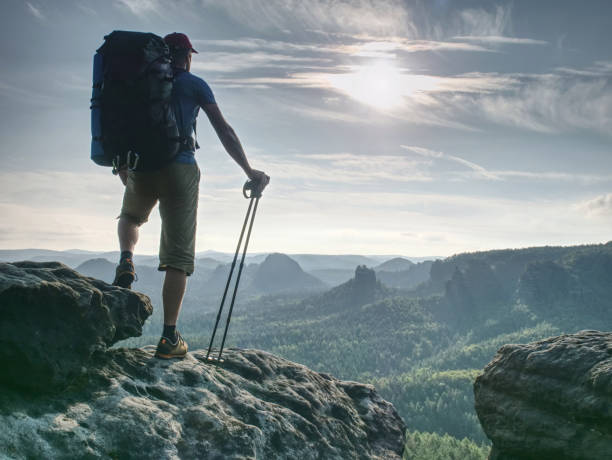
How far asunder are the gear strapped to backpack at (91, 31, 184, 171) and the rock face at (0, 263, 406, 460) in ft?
6.04

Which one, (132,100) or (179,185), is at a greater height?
(132,100)

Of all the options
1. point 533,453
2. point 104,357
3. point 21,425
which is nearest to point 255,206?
point 104,357

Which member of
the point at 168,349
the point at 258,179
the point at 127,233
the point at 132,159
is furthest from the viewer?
the point at 258,179

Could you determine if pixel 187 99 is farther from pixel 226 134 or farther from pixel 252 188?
pixel 252 188

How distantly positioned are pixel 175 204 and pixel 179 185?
0.96 feet

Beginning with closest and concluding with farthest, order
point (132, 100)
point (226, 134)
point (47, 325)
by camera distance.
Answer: point (47, 325), point (132, 100), point (226, 134)

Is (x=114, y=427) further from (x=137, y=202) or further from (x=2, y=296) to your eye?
(x=137, y=202)

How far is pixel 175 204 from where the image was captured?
5953 mm

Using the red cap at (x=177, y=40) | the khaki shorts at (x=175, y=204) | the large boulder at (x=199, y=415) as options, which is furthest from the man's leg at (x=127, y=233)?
the red cap at (x=177, y=40)

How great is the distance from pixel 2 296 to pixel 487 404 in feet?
28.0

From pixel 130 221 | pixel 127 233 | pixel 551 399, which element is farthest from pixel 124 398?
pixel 551 399

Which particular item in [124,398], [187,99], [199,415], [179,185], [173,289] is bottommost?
[199,415]

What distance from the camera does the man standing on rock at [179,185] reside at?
582 cm

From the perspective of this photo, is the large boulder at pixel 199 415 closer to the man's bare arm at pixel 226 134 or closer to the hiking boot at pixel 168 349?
the hiking boot at pixel 168 349
